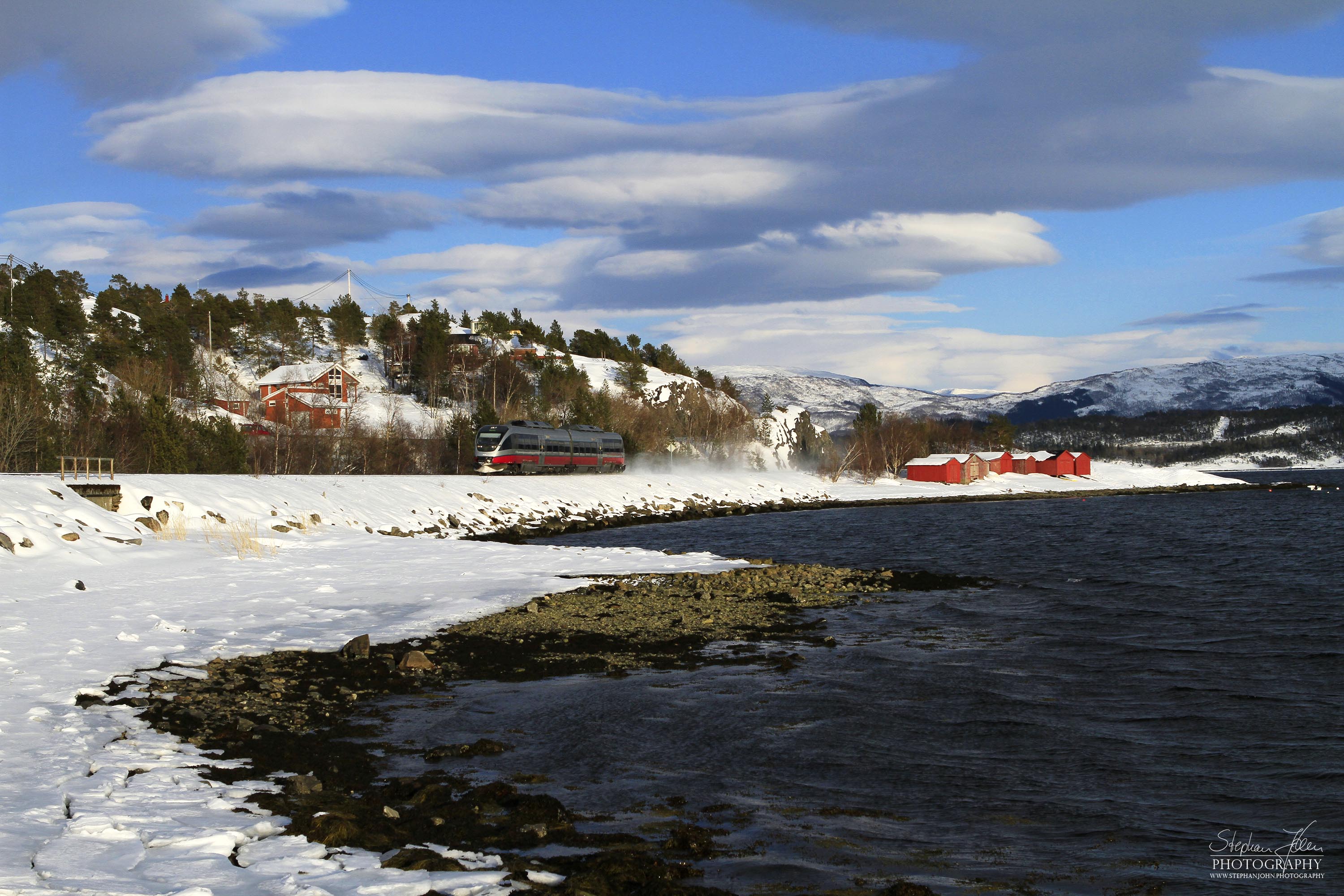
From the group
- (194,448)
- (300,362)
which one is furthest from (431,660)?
(300,362)

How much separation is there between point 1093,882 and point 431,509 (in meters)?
41.4

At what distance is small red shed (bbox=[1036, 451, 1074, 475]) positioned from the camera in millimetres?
145500

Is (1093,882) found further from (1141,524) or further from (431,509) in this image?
(1141,524)

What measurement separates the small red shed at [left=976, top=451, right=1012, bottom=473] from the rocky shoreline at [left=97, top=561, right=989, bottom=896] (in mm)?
122765

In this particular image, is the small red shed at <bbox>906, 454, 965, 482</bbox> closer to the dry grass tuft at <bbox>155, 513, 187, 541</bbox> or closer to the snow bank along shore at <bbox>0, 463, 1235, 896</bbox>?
the snow bank along shore at <bbox>0, 463, 1235, 896</bbox>

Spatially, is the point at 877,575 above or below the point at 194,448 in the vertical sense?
below

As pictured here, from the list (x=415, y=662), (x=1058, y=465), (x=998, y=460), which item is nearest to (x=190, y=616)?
(x=415, y=662)

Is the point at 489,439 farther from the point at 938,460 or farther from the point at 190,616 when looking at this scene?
the point at 938,460

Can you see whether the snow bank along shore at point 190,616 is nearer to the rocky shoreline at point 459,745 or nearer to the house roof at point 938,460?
the rocky shoreline at point 459,745

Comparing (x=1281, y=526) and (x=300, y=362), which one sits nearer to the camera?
(x=1281, y=526)

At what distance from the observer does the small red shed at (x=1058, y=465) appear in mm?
145500

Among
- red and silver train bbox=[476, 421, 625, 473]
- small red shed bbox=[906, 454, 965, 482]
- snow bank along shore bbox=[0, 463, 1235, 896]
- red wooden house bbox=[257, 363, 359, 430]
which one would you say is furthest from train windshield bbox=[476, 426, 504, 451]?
small red shed bbox=[906, 454, 965, 482]

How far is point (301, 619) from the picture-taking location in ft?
60.3
